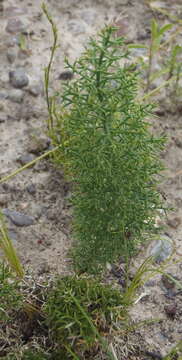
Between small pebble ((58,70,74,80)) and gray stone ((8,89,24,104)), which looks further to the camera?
small pebble ((58,70,74,80))

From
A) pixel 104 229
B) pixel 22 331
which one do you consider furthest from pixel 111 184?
pixel 22 331

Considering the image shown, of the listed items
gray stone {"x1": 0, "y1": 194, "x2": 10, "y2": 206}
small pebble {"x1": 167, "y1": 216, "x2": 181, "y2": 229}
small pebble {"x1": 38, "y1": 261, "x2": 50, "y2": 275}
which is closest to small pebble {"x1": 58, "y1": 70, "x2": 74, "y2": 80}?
gray stone {"x1": 0, "y1": 194, "x2": 10, "y2": 206}

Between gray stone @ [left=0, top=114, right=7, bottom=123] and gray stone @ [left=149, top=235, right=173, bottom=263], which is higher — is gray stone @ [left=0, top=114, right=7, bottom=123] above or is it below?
above

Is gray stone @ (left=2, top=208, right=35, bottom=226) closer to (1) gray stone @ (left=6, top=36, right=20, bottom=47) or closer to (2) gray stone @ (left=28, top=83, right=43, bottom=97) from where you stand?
(2) gray stone @ (left=28, top=83, right=43, bottom=97)

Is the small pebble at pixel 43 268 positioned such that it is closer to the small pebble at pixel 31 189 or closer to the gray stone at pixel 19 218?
the gray stone at pixel 19 218

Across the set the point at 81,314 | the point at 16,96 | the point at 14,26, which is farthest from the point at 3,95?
the point at 81,314

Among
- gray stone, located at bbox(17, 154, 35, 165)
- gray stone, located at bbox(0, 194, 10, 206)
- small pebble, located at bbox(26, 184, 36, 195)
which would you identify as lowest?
gray stone, located at bbox(0, 194, 10, 206)
